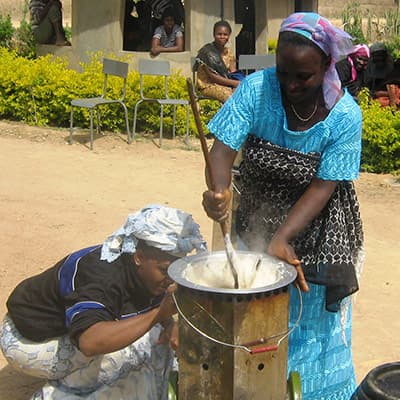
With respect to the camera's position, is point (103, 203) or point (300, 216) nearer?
point (300, 216)

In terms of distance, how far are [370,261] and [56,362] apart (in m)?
3.32

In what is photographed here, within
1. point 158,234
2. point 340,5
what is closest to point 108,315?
point 158,234

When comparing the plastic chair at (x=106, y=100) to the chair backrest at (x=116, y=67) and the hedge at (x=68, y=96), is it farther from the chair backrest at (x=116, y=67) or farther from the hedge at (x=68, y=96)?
the hedge at (x=68, y=96)

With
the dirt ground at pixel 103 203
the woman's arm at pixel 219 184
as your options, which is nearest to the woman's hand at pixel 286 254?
the woman's arm at pixel 219 184

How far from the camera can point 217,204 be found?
2.45 m

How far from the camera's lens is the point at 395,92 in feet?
35.5

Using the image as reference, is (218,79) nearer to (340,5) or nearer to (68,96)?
(68,96)

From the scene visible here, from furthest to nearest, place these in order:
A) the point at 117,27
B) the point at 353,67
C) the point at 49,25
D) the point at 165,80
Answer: the point at 49,25
the point at 117,27
the point at 165,80
the point at 353,67

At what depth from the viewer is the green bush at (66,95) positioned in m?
9.87

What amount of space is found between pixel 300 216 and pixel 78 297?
87 centimetres

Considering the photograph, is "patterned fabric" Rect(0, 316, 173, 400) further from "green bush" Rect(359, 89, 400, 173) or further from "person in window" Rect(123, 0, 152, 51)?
"person in window" Rect(123, 0, 152, 51)

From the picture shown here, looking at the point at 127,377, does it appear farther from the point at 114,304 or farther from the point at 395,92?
the point at 395,92

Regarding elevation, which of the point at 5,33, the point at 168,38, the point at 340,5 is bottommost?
the point at 168,38

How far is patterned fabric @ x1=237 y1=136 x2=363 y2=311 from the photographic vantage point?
2736mm
